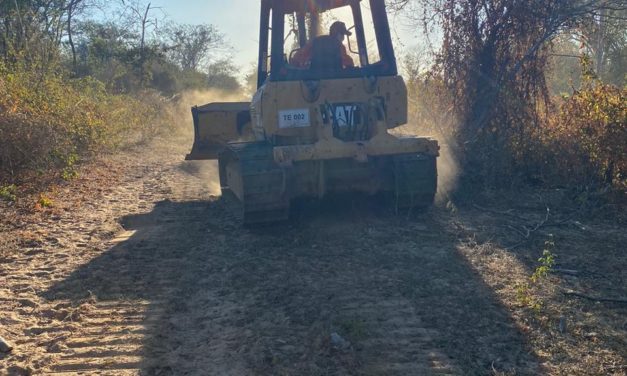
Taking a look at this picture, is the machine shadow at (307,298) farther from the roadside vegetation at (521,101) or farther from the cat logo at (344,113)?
the roadside vegetation at (521,101)

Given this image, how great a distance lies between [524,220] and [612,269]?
1745mm

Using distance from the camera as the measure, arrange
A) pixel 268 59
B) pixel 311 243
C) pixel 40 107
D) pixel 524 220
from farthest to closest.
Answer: pixel 40 107, pixel 268 59, pixel 524 220, pixel 311 243

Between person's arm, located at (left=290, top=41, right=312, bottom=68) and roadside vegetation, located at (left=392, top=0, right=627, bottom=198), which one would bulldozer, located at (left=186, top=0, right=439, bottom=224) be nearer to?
person's arm, located at (left=290, top=41, right=312, bottom=68)

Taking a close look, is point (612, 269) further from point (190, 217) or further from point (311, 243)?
point (190, 217)

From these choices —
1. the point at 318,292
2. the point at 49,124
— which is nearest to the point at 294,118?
the point at 318,292

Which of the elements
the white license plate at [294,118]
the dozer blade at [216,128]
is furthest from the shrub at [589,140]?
the dozer blade at [216,128]

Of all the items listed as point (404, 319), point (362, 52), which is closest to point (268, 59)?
point (362, 52)

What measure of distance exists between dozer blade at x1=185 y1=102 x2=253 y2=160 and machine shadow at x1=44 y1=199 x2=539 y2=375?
2.88m

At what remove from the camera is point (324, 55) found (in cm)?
669

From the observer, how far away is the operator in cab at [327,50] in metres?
6.68

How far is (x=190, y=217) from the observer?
288 inches

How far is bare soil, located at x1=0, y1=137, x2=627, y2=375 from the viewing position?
3357 mm

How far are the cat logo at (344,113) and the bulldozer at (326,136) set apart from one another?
1cm

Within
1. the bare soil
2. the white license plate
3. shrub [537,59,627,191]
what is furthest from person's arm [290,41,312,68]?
shrub [537,59,627,191]
